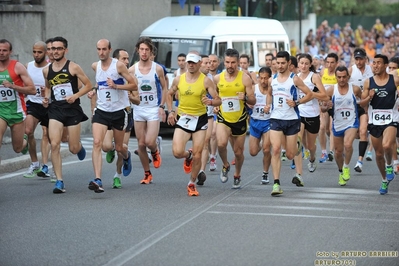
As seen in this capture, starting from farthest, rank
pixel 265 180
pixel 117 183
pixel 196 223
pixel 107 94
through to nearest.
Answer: pixel 265 180, pixel 117 183, pixel 107 94, pixel 196 223

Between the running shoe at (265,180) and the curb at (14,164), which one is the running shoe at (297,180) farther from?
the curb at (14,164)

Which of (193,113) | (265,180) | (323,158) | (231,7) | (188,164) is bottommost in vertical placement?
(323,158)

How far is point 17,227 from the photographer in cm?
1043

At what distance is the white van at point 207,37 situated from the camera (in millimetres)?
23125

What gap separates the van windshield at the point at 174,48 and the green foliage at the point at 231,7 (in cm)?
873

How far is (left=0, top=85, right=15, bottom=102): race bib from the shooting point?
43.3 feet

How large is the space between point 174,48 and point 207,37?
2.71 feet

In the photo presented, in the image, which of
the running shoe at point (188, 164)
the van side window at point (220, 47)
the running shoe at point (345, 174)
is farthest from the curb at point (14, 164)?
the van side window at point (220, 47)

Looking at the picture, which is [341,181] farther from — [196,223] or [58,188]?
[196,223]

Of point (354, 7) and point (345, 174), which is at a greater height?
point (354, 7)

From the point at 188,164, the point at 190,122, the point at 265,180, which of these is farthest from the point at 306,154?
the point at 190,122

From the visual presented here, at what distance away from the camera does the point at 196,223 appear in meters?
10.8

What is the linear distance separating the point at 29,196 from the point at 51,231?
284 cm

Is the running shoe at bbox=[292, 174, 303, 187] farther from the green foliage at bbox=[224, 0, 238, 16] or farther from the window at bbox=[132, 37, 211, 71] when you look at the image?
the green foliage at bbox=[224, 0, 238, 16]
